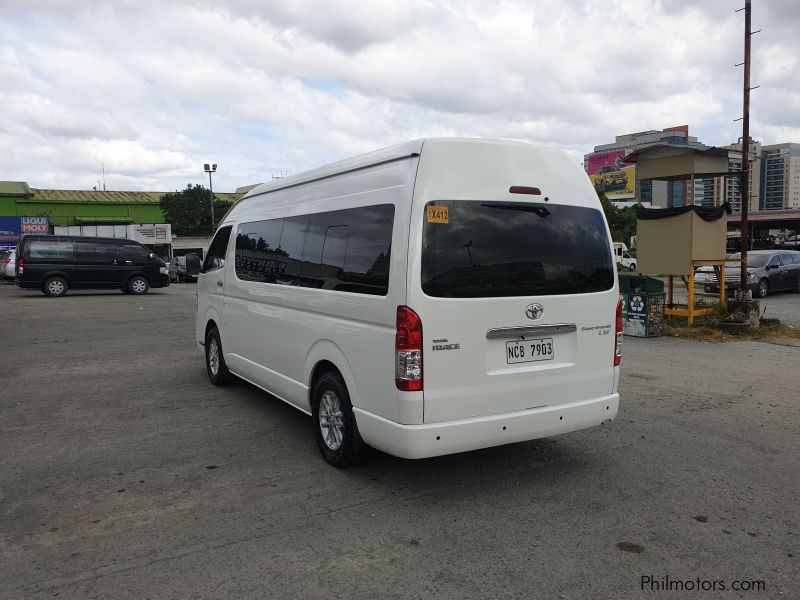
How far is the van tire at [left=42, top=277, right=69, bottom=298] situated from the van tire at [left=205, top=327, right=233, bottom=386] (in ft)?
56.3

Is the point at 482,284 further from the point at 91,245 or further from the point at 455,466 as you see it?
the point at 91,245

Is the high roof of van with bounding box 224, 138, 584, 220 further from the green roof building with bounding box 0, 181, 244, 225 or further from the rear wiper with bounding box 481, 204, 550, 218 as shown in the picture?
the green roof building with bounding box 0, 181, 244, 225

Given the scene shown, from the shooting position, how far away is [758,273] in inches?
782

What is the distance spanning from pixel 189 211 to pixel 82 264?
3837 cm

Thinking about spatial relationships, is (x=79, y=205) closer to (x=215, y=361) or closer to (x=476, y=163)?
(x=215, y=361)

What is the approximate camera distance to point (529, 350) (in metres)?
4.27

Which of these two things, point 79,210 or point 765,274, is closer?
point 765,274

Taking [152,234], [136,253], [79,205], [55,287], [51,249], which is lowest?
[55,287]

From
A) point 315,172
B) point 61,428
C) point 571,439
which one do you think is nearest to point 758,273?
point 571,439

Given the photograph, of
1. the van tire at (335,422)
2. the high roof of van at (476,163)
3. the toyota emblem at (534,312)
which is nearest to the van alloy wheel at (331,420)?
the van tire at (335,422)

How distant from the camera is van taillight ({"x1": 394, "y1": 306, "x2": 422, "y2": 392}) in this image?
3.83 meters

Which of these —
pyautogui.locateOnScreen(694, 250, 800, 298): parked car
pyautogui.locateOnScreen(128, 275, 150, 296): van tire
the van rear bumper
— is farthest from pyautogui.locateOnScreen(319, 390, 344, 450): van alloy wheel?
pyautogui.locateOnScreen(128, 275, 150, 296): van tire

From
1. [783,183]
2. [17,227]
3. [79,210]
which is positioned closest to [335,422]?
[17,227]

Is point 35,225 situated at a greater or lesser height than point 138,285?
greater
